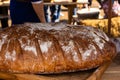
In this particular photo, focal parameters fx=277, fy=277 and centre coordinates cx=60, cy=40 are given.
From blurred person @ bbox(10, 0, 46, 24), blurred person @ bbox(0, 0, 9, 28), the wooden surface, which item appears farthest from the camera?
blurred person @ bbox(0, 0, 9, 28)

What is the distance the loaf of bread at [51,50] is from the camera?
136cm

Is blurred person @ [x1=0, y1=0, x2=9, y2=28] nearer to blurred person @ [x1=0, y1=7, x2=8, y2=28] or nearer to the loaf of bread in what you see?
blurred person @ [x1=0, y1=7, x2=8, y2=28]

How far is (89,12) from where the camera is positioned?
178 inches

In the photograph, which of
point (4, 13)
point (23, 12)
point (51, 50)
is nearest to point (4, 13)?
point (4, 13)

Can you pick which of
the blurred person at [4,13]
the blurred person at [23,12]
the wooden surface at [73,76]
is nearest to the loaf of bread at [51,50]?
the wooden surface at [73,76]

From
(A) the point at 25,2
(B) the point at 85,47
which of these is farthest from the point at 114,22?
(B) the point at 85,47

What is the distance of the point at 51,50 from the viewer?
1399 mm

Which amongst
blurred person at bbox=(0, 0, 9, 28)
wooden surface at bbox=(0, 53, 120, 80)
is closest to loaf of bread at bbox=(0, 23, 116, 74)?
wooden surface at bbox=(0, 53, 120, 80)

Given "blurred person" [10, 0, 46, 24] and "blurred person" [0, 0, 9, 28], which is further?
"blurred person" [0, 0, 9, 28]

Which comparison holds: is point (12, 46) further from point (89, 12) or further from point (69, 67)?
point (89, 12)

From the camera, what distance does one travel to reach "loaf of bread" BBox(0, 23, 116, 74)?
4.47 feet

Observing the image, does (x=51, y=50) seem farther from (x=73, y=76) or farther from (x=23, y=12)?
(x=23, y=12)

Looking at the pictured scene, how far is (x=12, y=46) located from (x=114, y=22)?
6.61ft

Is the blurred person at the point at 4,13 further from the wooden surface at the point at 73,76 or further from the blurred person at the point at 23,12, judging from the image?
the wooden surface at the point at 73,76
